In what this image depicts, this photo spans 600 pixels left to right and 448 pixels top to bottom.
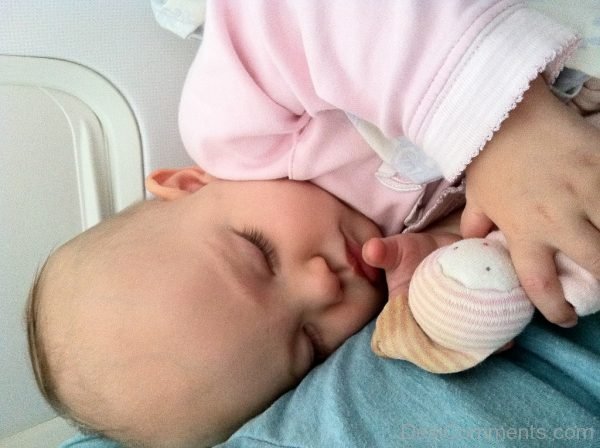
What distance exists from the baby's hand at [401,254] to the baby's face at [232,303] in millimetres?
71

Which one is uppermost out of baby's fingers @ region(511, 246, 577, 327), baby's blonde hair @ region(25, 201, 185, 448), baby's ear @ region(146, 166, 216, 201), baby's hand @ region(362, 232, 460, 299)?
baby's fingers @ region(511, 246, 577, 327)

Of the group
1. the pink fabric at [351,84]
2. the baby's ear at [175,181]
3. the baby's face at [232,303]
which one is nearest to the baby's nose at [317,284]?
the baby's face at [232,303]

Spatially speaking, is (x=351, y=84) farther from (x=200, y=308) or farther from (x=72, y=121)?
(x=72, y=121)

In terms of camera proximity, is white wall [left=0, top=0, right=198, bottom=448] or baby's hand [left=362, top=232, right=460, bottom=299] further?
white wall [left=0, top=0, right=198, bottom=448]

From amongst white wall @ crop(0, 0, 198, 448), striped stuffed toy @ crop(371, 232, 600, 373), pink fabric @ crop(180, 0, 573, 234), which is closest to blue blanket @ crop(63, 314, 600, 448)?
striped stuffed toy @ crop(371, 232, 600, 373)

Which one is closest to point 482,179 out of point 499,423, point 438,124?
point 438,124

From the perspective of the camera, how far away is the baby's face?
26.6 inches

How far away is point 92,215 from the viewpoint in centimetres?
102

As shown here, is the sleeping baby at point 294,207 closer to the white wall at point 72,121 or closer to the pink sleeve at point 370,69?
the pink sleeve at point 370,69

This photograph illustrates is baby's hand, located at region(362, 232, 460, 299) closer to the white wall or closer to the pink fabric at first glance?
the pink fabric

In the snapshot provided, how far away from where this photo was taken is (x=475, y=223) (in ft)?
1.93

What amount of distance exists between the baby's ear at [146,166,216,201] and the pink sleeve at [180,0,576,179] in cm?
11

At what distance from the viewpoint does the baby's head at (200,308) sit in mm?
678

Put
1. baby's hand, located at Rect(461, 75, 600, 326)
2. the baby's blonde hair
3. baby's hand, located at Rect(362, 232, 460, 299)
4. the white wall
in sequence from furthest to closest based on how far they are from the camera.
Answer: the white wall < the baby's blonde hair < baby's hand, located at Rect(362, 232, 460, 299) < baby's hand, located at Rect(461, 75, 600, 326)
